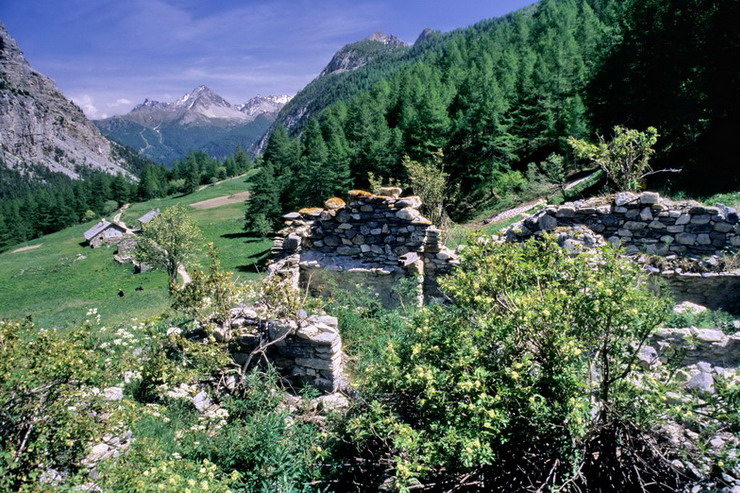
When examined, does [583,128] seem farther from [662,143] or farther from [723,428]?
[723,428]

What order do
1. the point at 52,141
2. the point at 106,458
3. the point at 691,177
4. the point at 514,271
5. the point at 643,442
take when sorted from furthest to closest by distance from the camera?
the point at 52,141 < the point at 691,177 < the point at 514,271 < the point at 106,458 < the point at 643,442

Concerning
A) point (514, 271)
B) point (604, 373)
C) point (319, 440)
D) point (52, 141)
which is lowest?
point (319, 440)

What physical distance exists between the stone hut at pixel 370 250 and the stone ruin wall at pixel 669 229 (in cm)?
290

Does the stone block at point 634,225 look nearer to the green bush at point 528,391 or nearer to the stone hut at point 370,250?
the stone hut at point 370,250

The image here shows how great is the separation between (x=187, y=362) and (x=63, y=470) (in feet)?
7.99

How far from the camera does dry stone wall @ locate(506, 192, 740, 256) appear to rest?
32.5ft

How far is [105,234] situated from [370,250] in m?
72.1

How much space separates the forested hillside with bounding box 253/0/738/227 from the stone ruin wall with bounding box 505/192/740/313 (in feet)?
16.4

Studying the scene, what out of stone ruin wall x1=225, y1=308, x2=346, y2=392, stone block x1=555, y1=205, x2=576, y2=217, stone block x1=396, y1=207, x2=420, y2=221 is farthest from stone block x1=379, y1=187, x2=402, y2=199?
stone ruin wall x1=225, y1=308, x2=346, y2=392

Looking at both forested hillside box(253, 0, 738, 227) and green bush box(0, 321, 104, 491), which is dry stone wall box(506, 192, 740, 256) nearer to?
forested hillside box(253, 0, 738, 227)

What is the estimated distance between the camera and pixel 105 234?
2643 inches

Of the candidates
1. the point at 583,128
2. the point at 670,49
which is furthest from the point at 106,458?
the point at 583,128

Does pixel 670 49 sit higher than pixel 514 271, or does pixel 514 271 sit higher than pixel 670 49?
pixel 670 49

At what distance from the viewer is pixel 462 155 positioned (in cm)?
3134
